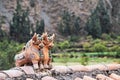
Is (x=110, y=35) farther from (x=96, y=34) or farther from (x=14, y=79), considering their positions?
(x=14, y=79)

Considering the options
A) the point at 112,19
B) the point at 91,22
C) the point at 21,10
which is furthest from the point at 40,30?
the point at 112,19

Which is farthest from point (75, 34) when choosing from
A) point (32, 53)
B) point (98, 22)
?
point (32, 53)

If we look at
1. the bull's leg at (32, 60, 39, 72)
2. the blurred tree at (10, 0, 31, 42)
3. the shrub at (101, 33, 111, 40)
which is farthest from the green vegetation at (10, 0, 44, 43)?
the bull's leg at (32, 60, 39, 72)

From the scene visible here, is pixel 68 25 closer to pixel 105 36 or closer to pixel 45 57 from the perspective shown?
pixel 105 36

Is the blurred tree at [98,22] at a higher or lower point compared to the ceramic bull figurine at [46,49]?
lower

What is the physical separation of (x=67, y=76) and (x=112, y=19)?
72609 millimetres

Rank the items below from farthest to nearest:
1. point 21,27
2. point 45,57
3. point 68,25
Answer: point 68,25
point 21,27
point 45,57

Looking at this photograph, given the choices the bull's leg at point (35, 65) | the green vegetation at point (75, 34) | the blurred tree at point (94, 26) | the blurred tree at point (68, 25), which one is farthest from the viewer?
the blurred tree at point (68, 25)

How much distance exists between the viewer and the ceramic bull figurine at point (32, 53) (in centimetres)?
533

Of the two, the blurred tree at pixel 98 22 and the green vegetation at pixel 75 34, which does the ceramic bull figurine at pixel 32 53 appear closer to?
the green vegetation at pixel 75 34

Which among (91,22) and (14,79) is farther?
(91,22)

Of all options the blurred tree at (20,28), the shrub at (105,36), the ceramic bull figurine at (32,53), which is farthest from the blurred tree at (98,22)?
the ceramic bull figurine at (32,53)

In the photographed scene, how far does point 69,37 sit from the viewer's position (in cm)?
6688

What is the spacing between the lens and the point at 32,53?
5.34 m
